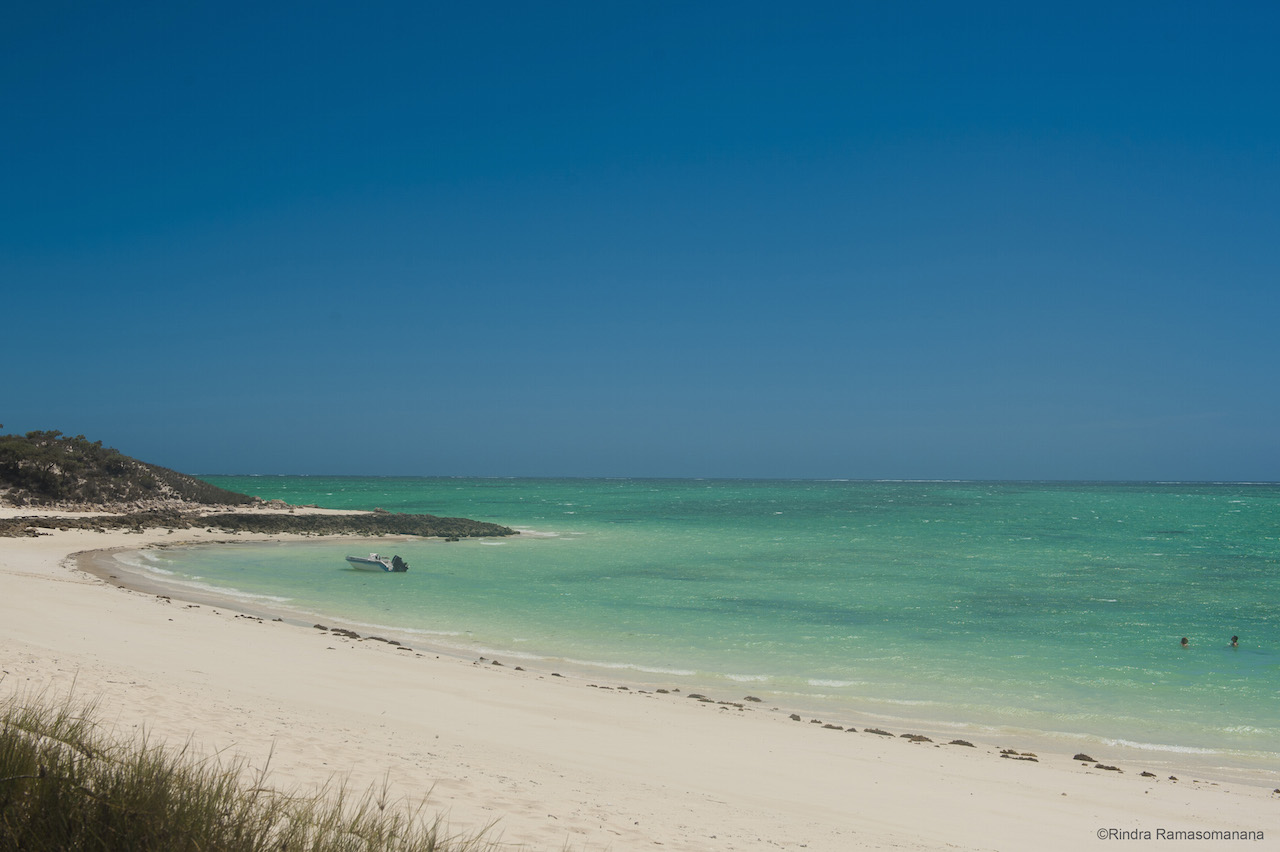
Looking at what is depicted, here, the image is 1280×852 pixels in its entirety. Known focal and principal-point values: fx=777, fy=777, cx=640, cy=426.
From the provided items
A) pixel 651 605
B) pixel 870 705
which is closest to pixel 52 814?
pixel 870 705

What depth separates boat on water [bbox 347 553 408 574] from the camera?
31391mm

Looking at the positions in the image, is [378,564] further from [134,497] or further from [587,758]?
[134,497]

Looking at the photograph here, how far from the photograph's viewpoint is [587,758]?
30.8ft

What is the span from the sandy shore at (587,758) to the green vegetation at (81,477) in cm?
3956

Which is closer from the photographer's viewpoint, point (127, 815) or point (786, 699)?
point (127, 815)

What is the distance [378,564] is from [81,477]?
97.8 feet

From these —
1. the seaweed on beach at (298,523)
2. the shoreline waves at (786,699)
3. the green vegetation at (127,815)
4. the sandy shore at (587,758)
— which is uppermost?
the green vegetation at (127,815)

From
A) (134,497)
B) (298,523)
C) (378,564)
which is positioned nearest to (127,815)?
(378,564)

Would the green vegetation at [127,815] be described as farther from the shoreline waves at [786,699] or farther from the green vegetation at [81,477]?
the green vegetation at [81,477]

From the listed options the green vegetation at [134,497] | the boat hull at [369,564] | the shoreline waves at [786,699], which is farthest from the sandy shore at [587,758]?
the green vegetation at [134,497]

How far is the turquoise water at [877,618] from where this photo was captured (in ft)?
47.4

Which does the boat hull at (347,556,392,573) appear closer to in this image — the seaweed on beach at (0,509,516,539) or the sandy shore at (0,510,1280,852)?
the seaweed on beach at (0,509,516,539)

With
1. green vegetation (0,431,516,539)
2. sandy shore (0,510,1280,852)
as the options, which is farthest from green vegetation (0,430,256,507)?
sandy shore (0,510,1280,852)

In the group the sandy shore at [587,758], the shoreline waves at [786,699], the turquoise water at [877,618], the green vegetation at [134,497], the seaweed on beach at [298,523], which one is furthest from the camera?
the green vegetation at [134,497]
